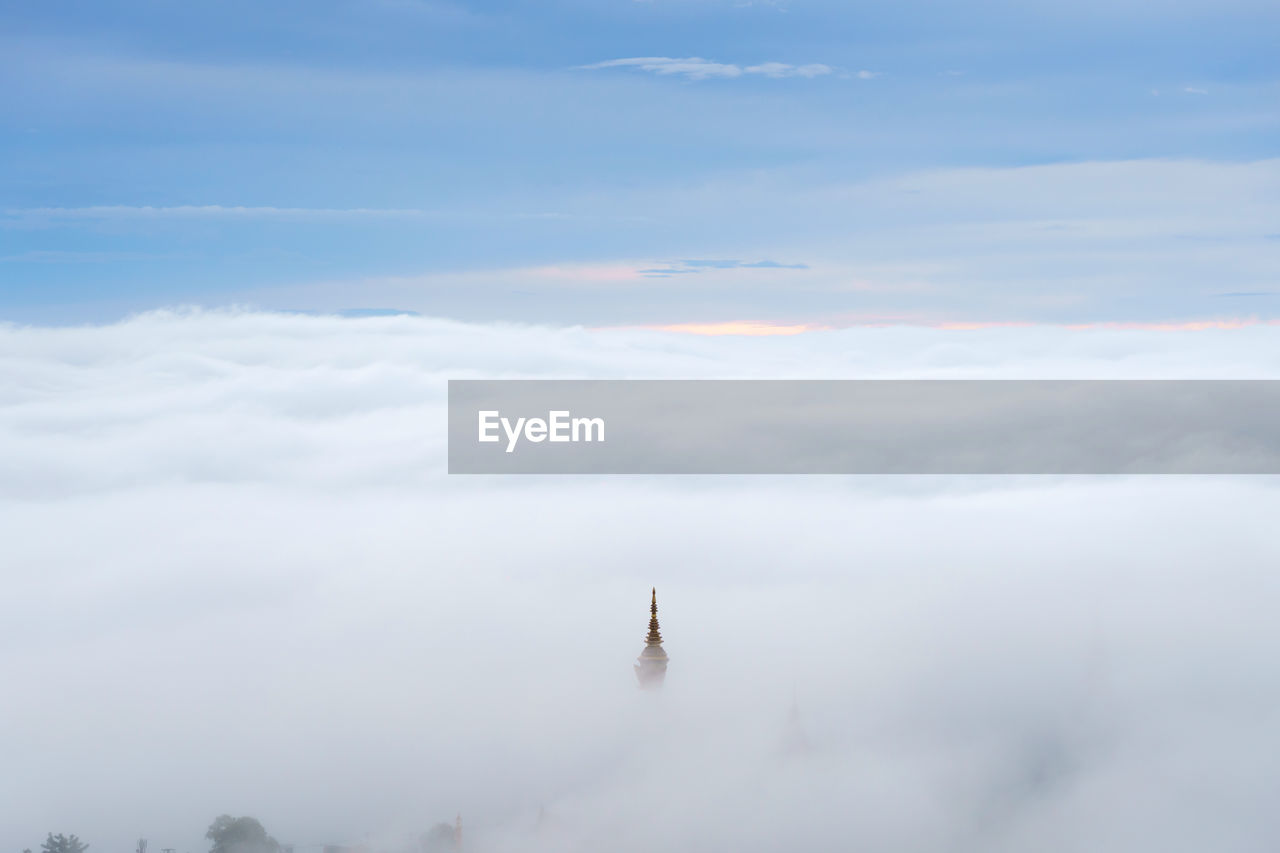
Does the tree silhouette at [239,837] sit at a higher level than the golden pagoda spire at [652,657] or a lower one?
lower

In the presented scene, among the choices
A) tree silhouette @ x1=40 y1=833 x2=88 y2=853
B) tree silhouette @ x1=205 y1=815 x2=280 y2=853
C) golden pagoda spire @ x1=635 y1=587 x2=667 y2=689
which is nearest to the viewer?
golden pagoda spire @ x1=635 y1=587 x2=667 y2=689

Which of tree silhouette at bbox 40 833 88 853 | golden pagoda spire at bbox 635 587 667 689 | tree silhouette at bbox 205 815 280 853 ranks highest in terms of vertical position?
golden pagoda spire at bbox 635 587 667 689

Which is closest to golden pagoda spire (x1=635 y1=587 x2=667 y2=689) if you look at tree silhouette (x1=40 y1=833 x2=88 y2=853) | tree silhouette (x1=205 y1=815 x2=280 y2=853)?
tree silhouette (x1=205 y1=815 x2=280 y2=853)

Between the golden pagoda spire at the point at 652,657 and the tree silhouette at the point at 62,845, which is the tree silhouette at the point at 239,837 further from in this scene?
the golden pagoda spire at the point at 652,657

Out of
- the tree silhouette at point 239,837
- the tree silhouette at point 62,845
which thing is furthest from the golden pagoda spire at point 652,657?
the tree silhouette at point 62,845

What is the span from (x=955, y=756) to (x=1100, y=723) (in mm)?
20583

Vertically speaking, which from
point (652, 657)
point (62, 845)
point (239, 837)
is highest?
point (652, 657)

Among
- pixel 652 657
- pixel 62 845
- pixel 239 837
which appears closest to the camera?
pixel 652 657

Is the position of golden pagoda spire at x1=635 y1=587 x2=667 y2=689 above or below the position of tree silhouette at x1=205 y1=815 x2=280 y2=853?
above

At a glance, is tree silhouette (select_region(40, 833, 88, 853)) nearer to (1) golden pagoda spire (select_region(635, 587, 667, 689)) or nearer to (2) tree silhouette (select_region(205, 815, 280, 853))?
(2) tree silhouette (select_region(205, 815, 280, 853))

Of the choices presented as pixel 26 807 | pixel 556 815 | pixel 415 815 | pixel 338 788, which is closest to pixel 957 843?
pixel 556 815

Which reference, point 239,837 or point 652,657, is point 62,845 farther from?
point 652,657

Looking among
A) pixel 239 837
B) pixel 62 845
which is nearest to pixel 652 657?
pixel 239 837

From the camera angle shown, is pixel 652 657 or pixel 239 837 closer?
pixel 652 657
